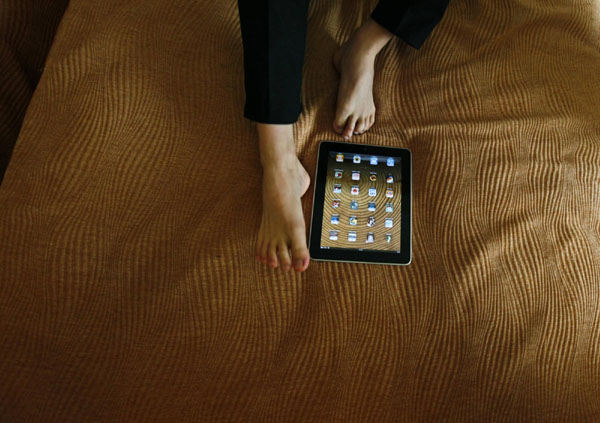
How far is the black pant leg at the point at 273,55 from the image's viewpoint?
1.67ft

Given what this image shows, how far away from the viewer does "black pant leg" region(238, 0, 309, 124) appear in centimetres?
51

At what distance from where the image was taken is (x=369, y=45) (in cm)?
70

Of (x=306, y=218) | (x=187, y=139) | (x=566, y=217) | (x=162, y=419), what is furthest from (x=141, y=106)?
(x=566, y=217)

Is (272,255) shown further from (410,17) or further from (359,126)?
(410,17)

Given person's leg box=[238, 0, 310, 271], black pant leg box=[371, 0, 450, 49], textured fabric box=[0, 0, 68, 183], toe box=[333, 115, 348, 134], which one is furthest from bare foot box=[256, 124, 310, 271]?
textured fabric box=[0, 0, 68, 183]

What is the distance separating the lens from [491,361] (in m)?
0.54

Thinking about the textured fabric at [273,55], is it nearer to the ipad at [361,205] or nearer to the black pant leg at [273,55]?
the black pant leg at [273,55]

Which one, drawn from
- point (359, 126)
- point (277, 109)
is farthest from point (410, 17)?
point (277, 109)

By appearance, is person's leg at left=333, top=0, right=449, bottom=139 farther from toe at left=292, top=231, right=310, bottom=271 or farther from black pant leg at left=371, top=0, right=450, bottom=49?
toe at left=292, top=231, right=310, bottom=271

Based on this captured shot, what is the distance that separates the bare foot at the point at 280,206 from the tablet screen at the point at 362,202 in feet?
0.16

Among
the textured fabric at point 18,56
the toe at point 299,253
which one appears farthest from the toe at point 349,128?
the textured fabric at point 18,56

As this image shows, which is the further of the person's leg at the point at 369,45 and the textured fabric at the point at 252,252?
the person's leg at the point at 369,45

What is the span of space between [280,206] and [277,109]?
5.8 inches

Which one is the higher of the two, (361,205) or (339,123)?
(339,123)
